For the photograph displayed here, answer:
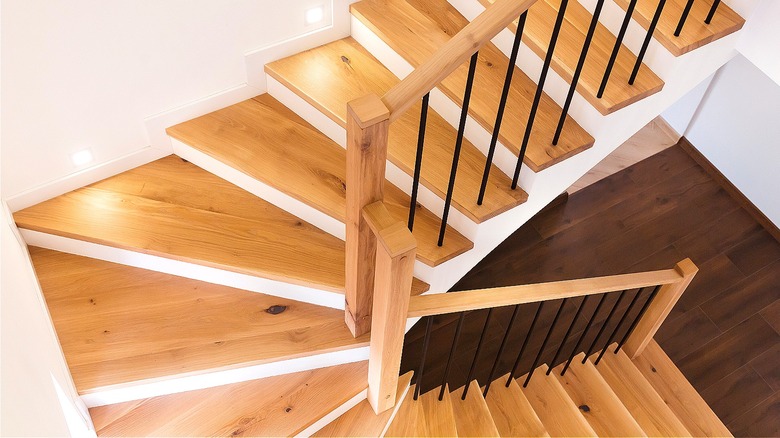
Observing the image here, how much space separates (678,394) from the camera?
346cm

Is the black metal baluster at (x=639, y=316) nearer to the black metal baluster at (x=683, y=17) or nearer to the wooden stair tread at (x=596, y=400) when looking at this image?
the wooden stair tread at (x=596, y=400)

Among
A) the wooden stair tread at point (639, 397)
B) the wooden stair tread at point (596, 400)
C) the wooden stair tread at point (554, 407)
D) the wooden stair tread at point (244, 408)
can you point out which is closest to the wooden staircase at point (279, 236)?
the wooden stair tread at point (244, 408)

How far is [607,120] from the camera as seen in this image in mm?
2396

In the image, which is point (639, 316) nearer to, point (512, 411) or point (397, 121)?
point (512, 411)

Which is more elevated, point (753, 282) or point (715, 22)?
point (715, 22)

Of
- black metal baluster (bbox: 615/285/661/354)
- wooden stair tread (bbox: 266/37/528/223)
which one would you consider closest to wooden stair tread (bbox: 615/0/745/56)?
wooden stair tread (bbox: 266/37/528/223)

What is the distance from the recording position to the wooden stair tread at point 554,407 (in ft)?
10.1

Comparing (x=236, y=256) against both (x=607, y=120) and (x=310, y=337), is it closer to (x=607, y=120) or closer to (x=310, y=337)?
(x=310, y=337)

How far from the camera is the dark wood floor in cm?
388

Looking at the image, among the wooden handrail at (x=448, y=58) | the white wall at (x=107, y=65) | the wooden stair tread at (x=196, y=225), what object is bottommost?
the wooden handrail at (x=448, y=58)

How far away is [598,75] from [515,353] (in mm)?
1907

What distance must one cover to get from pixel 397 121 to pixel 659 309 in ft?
5.27

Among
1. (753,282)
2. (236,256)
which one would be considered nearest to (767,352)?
(753,282)

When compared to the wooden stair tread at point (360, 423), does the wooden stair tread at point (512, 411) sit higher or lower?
lower
